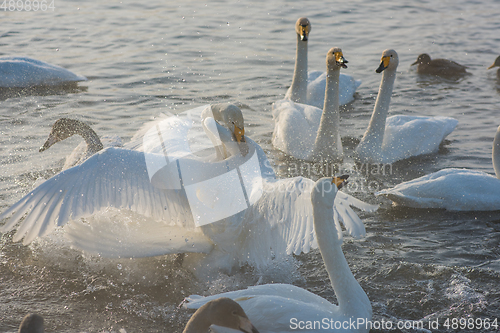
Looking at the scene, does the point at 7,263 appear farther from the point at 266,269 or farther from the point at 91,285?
the point at 266,269

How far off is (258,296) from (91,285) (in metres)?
1.91

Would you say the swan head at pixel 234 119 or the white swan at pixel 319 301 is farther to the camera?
the swan head at pixel 234 119

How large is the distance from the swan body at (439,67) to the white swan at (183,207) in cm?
736

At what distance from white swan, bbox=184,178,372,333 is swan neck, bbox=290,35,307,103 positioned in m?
5.08

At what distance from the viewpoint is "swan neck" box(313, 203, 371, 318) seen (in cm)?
353

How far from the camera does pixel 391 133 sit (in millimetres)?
7371

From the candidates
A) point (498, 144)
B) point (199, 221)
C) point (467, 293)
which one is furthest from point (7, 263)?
point (498, 144)

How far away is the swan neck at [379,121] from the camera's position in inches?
273

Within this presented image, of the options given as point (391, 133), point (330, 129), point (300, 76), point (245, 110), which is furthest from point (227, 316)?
point (245, 110)

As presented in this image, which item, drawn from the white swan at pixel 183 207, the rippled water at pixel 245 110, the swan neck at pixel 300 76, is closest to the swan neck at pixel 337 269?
the white swan at pixel 183 207

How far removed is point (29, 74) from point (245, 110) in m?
4.27

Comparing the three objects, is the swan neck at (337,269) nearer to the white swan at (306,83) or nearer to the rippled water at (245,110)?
the rippled water at (245,110)

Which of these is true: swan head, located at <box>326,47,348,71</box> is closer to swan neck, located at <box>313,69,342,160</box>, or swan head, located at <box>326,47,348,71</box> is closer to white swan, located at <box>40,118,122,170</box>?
swan neck, located at <box>313,69,342,160</box>

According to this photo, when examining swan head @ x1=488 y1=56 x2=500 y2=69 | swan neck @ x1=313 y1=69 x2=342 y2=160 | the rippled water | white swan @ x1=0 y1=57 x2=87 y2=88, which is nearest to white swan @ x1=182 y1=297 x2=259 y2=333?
the rippled water
